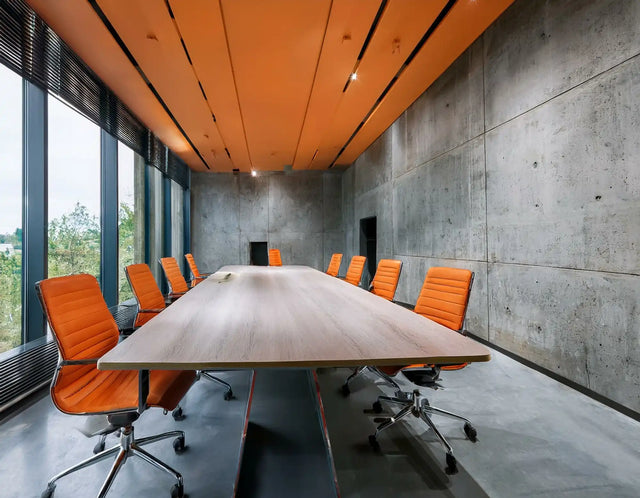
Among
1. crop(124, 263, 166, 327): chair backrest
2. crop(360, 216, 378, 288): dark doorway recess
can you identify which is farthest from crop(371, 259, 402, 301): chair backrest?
crop(360, 216, 378, 288): dark doorway recess

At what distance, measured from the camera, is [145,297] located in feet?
8.84

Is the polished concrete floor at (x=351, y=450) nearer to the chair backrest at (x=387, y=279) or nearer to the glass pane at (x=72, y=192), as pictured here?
the chair backrest at (x=387, y=279)

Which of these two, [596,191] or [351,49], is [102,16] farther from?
[596,191]

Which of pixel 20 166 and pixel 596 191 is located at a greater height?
pixel 20 166

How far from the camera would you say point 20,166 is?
Result: 9.34 ft

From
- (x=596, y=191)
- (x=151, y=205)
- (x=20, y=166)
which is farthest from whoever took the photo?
(x=151, y=205)

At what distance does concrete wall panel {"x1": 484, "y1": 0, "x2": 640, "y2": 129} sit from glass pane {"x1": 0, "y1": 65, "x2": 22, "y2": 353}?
4909 millimetres

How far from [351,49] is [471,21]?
1.37 meters

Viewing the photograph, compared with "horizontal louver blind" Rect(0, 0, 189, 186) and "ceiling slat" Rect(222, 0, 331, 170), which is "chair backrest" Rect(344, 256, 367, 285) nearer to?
"ceiling slat" Rect(222, 0, 331, 170)

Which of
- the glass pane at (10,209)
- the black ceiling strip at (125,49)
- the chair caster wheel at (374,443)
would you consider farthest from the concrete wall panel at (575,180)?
the glass pane at (10,209)

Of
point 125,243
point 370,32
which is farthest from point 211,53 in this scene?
point 125,243

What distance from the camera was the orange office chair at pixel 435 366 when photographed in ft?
6.08

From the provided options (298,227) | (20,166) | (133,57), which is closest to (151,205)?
(133,57)

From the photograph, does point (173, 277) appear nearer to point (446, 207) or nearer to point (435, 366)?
point (435, 366)
